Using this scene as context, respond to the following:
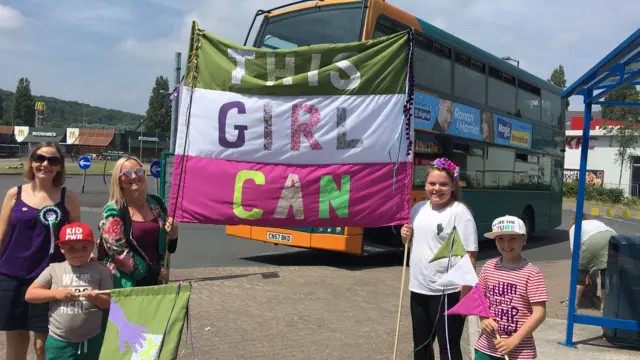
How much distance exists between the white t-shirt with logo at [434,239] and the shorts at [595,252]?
3.75 metres

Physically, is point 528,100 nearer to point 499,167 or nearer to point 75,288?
point 499,167

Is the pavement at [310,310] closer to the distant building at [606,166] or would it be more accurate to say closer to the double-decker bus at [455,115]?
the double-decker bus at [455,115]

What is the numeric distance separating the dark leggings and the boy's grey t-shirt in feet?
6.98

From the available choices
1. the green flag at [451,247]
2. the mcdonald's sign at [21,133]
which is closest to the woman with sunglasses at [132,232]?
the green flag at [451,247]

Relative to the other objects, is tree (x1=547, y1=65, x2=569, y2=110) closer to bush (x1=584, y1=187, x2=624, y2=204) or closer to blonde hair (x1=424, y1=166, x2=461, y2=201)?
bush (x1=584, y1=187, x2=624, y2=204)

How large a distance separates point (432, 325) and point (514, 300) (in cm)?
82

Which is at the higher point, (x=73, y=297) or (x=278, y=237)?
(x=73, y=297)

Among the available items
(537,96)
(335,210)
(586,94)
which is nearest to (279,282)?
(335,210)

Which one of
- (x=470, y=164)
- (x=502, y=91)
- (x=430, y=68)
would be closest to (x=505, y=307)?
(x=430, y=68)

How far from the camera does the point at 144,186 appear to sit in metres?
3.54

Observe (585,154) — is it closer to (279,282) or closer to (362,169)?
(362,169)

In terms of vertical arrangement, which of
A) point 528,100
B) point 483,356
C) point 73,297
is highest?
point 528,100

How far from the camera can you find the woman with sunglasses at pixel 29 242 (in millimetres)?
3600

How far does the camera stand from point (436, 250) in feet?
12.3
